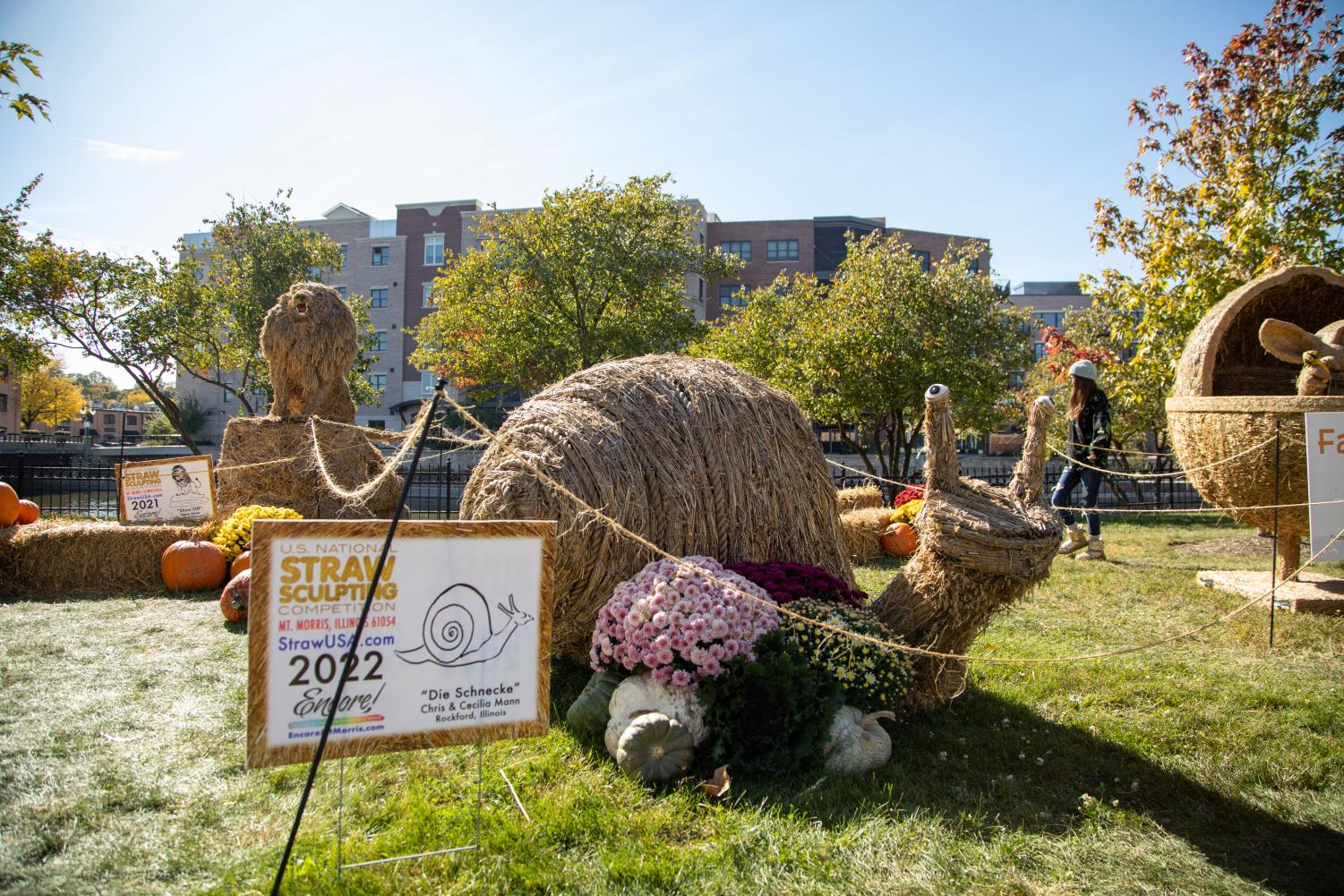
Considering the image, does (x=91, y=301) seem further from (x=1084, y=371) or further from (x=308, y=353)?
(x=1084, y=371)

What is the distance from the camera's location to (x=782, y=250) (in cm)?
4956

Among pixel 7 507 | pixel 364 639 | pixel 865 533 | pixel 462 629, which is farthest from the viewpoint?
pixel 865 533

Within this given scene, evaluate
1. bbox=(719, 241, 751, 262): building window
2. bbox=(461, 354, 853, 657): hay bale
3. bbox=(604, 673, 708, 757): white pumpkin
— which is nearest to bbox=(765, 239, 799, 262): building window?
bbox=(719, 241, 751, 262): building window

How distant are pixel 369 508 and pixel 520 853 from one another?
704 cm

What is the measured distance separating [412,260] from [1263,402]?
158 feet

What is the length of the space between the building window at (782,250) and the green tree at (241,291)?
101 ft

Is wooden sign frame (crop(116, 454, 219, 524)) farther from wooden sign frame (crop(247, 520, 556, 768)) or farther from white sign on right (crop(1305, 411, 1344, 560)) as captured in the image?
white sign on right (crop(1305, 411, 1344, 560))

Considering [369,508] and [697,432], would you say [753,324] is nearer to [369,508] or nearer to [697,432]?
[369,508]

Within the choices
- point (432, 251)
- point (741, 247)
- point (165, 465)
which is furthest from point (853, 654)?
point (432, 251)

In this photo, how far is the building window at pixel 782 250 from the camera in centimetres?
4934

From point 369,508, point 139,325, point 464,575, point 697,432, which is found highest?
point 139,325

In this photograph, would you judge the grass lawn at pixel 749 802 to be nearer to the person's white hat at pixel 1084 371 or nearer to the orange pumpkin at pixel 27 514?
the person's white hat at pixel 1084 371

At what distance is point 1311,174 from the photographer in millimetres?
9891

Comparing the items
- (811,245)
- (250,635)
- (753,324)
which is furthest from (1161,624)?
(811,245)
